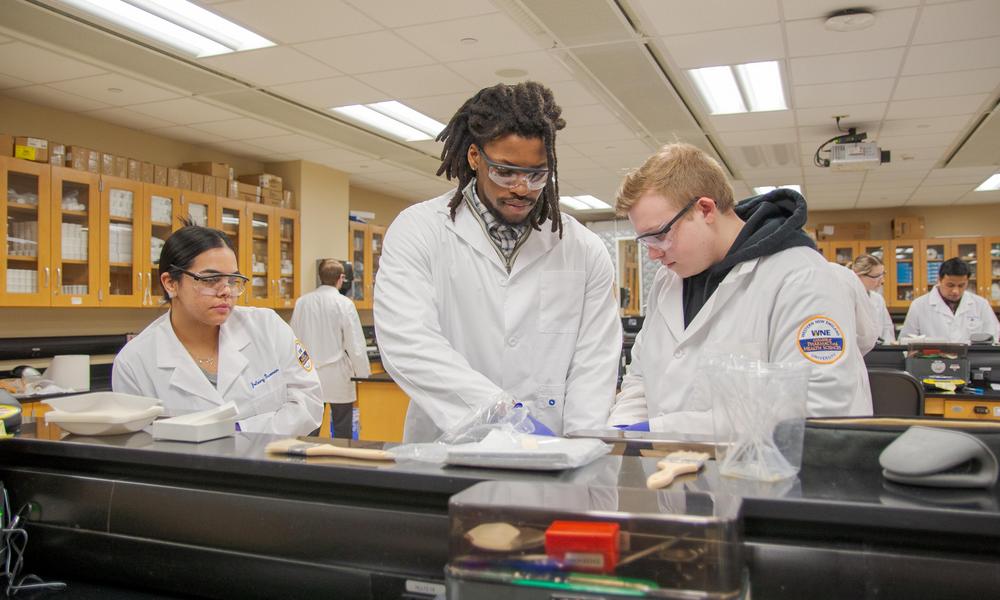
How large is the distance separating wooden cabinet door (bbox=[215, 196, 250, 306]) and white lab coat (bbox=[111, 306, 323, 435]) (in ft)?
14.0

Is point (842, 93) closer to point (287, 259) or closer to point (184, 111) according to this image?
point (184, 111)

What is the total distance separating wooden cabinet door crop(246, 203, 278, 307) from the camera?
6836 millimetres

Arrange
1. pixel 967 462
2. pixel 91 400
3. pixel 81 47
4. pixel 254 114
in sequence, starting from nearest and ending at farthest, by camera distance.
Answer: pixel 967 462 < pixel 91 400 < pixel 81 47 < pixel 254 114

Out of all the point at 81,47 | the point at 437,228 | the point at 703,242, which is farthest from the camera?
the point at 81,47

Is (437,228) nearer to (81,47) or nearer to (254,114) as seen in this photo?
(81,47)

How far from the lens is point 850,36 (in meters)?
4.21

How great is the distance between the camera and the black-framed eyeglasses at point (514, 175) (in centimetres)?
168

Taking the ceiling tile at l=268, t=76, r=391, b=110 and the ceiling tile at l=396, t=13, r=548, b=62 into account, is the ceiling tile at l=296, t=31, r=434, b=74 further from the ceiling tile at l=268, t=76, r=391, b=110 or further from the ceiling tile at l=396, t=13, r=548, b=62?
the ceiling tile at l=268, t=76, r=391, b=110

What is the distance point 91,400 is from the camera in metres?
1.46

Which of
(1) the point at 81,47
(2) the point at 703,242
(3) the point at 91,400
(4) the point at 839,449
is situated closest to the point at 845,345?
(2) the point at 703,242

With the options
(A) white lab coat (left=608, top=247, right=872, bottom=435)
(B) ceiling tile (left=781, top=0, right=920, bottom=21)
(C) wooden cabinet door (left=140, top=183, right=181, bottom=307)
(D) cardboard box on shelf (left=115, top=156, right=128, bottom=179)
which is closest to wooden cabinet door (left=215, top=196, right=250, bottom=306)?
(C) wooden cabinet door (left=140, top=183, right=181, bottom=307)

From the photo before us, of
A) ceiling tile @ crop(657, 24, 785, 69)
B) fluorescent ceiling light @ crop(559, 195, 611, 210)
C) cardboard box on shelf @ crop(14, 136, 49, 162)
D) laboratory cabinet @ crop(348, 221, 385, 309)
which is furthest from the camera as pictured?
fluorescent ceiling light @ crop(559, 195, 611, 210)

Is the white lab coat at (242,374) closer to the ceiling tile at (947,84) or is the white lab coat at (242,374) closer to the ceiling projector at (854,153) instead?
the ceiling tile at (947,84)

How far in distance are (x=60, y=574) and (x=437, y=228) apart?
1.08m
